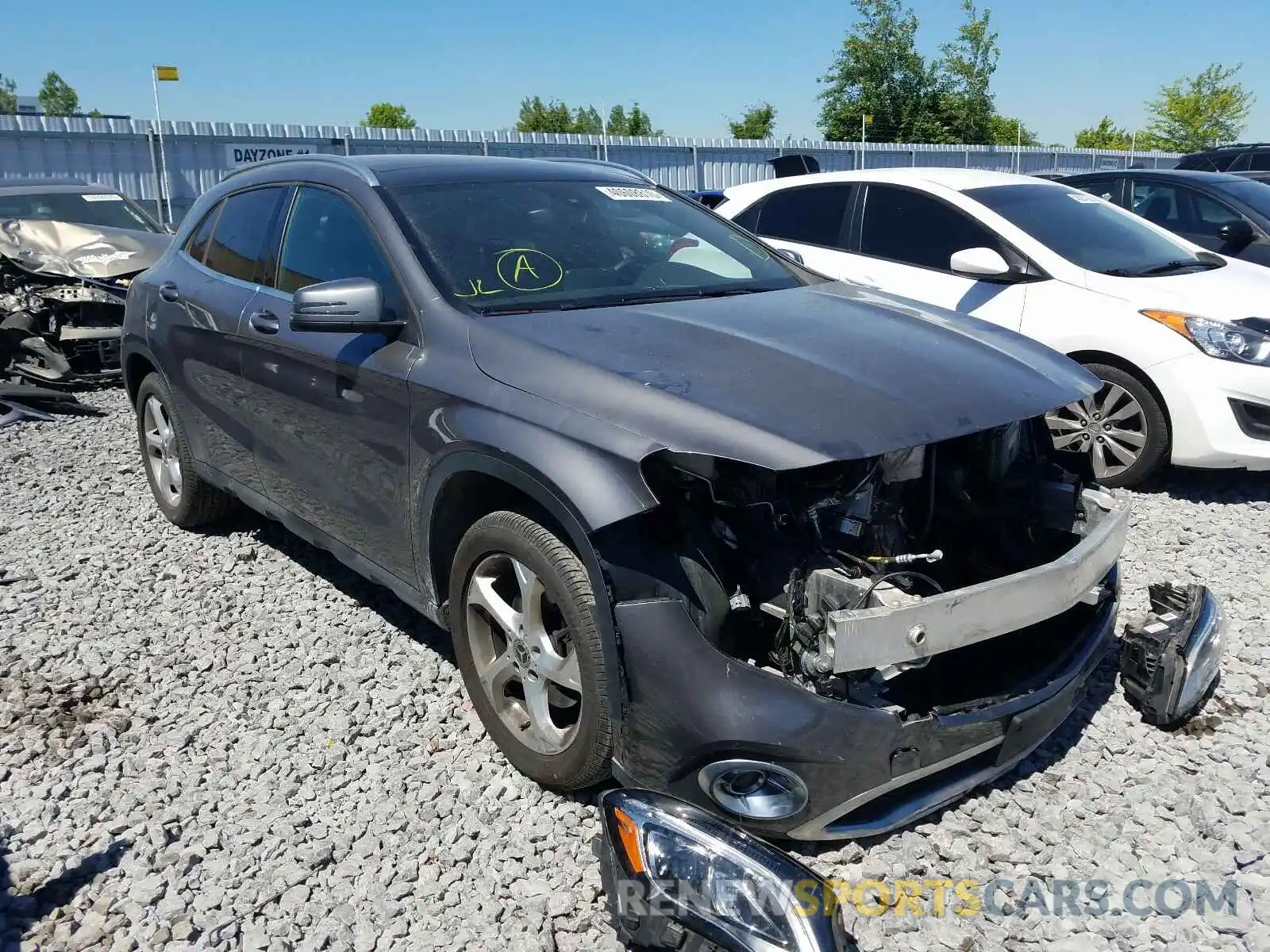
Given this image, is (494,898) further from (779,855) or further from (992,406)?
(992,406)

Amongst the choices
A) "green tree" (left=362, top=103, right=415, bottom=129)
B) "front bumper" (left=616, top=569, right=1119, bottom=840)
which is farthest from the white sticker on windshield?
"green tree" (left=362, top=103, right=415, bottom=129)

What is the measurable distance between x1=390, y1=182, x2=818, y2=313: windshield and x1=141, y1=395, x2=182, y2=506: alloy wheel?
232 centimetres

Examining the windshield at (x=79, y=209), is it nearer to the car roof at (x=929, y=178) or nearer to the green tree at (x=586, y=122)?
the car roof at (x=929, y=178)

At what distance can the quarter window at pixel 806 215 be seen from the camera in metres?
6.92

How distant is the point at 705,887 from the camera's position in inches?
87.3

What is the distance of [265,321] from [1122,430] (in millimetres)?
4351

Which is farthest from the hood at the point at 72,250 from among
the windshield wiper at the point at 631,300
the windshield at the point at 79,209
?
the windshield wiper at the point at 631,300

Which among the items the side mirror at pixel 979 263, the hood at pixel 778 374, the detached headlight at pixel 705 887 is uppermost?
the side mirror at pixel 979 263

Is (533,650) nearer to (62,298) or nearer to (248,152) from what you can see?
(62,298)

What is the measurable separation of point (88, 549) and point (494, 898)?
3.58m

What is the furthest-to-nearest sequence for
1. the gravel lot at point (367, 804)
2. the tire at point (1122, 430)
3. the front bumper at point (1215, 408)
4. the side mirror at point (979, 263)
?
1. the side mirror at point (979, 263)
2. the tire at point (1122, 430)
3. the front bumper at point (1215, 408)
4. the gravel lot at point (367, 804)

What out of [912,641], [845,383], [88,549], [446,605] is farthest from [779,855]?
[88,549]

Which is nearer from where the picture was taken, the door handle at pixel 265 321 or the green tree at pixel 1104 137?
the door handle at pixel 265 321

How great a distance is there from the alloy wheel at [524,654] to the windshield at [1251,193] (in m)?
8.00
